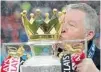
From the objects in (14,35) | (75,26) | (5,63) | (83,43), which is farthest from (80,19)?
(14,35)

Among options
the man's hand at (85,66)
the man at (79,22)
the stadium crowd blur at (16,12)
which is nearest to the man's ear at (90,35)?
the man at (79,22)

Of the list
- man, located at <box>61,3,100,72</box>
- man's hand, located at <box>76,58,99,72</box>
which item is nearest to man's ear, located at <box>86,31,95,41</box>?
man, located at <box>61,3,100,72</box>

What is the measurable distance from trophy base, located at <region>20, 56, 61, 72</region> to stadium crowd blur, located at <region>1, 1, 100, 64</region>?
1475mm

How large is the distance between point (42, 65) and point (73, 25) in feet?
1.19

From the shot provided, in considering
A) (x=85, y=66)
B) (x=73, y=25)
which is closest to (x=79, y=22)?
(x=73, y=25)

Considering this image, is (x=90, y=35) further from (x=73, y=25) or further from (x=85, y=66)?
(x=85, y=66)

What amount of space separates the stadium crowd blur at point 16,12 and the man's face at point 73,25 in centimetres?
114

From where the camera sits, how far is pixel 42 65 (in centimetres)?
94

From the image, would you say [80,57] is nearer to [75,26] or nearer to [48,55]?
[48,55]

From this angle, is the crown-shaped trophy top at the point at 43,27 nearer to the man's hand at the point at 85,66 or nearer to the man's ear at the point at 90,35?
the man's hand at the point at 85,66

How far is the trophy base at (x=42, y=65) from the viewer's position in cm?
94

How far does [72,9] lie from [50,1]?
1.29m

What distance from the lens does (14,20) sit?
2.62m

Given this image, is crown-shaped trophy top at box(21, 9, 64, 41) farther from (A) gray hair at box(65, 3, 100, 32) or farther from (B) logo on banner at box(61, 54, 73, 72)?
(A) gray hair at box(65, 3, 100, 32)
